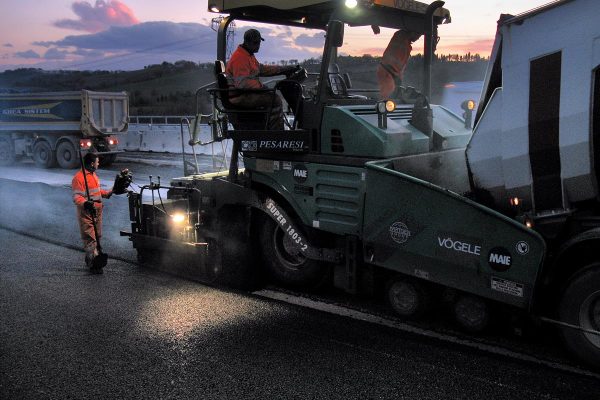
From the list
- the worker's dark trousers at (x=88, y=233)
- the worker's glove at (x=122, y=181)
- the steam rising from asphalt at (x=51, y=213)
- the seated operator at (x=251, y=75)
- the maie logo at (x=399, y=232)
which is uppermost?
the seated operator at (x=251, y=75)

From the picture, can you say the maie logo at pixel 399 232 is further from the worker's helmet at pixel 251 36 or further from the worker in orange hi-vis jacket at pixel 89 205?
the worker in orange hi-vis jacket at pixel 89 205

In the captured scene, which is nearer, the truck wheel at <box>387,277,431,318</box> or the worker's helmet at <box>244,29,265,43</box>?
the truck wheel at <box>387,277,431,318</box>

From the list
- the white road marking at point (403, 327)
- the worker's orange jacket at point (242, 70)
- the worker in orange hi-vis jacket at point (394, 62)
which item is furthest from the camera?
the worker in orange hi-vis jacket at point (394, 62)

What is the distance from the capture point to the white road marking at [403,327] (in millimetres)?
4074

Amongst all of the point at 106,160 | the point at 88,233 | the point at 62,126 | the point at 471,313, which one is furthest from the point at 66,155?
the point at 471,313

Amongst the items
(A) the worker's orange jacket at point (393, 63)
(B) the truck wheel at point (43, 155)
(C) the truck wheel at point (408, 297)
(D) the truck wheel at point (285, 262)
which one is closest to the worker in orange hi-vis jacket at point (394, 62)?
(A) the worker's orange jacket at point (393, 63)

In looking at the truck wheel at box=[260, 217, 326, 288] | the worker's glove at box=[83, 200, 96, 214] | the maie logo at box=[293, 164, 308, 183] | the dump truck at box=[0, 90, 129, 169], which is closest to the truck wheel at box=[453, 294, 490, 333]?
the truck wheel at box=[260, 217, 326, 288]

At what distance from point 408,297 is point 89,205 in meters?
4.03

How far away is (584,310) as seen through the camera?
3.90 metres

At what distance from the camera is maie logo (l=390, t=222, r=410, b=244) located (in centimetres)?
461

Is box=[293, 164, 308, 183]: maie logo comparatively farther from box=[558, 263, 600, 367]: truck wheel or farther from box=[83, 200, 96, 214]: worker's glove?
box=[83, 200, 96, 214]: worker's glove

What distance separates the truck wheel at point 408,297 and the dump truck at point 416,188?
0.01 m

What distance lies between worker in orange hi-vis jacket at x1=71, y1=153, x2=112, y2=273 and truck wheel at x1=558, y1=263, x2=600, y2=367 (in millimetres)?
5104

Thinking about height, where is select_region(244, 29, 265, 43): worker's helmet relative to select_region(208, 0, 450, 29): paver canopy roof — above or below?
below
